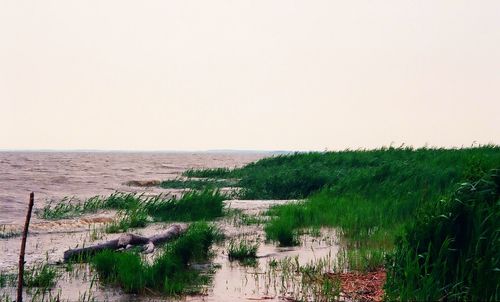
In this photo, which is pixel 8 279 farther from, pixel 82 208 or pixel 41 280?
pixel 82 208

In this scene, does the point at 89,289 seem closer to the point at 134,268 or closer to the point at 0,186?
the point at 134,268

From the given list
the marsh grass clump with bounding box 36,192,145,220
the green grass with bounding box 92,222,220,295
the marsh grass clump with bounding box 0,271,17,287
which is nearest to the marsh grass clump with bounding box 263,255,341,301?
the green grass with bounding box 92,222,220,295

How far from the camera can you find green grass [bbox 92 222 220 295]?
6645mm

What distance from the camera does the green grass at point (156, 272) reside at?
664cm

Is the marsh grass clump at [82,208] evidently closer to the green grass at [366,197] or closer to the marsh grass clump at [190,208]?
the marsh grass clump at [190,208]

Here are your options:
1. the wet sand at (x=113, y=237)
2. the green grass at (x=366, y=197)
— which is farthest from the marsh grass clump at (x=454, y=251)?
the wet sand at (x=113, y=237)

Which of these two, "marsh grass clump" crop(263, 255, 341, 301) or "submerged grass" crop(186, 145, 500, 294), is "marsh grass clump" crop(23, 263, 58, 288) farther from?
"submerged grass" crop(186, 145, 500, 294)

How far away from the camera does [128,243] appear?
9.82 meters

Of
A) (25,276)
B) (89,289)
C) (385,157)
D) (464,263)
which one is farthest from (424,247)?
(385,157)

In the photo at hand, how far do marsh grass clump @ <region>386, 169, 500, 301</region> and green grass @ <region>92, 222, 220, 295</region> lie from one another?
2643 millimetres

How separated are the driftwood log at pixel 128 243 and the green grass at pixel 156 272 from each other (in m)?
1.12

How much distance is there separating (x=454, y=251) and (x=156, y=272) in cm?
366

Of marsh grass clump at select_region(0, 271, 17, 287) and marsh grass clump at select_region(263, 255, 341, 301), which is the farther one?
marsh grass clump at select_region(0, 271, 17, 287)

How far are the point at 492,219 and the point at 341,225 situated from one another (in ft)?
20.3
